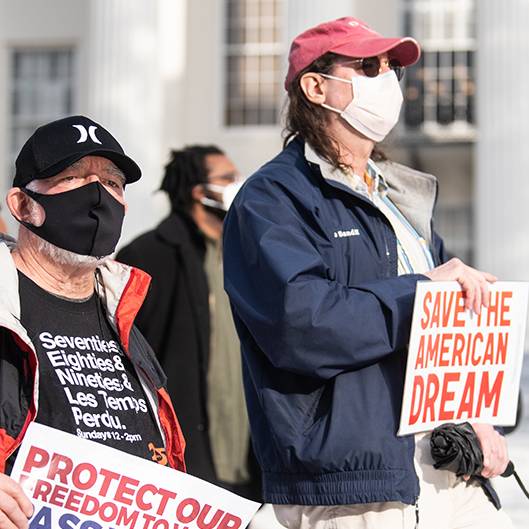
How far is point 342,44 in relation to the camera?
3.77 metres

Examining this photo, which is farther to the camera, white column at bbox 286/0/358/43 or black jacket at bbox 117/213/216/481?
white column at bbox 286/0/358/43

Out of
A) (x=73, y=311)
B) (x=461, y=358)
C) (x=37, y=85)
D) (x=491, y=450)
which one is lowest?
(x=37, y=85)

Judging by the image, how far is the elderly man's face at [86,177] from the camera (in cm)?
301

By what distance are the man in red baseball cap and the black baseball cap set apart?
0.53 meters

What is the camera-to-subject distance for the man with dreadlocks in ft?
20.2

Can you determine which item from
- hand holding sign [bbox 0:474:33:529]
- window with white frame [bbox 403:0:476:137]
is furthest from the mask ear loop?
window with white frame [bbox 403:0:476:137]

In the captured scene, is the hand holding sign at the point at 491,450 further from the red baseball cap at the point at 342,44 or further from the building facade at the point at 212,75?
the building facade at the point at 212,75

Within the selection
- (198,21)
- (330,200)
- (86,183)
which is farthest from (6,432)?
(198,21)

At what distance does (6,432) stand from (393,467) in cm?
97

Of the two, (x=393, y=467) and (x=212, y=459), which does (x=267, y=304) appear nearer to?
(x=393, y=467)

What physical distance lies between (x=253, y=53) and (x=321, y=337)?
20.7 meters

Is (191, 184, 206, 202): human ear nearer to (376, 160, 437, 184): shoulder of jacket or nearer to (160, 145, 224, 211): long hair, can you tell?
(160, 145, 224, 211): long hair

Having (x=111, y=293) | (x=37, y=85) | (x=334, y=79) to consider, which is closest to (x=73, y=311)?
(x=111, y=293)

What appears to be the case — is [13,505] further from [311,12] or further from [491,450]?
[311,12]
